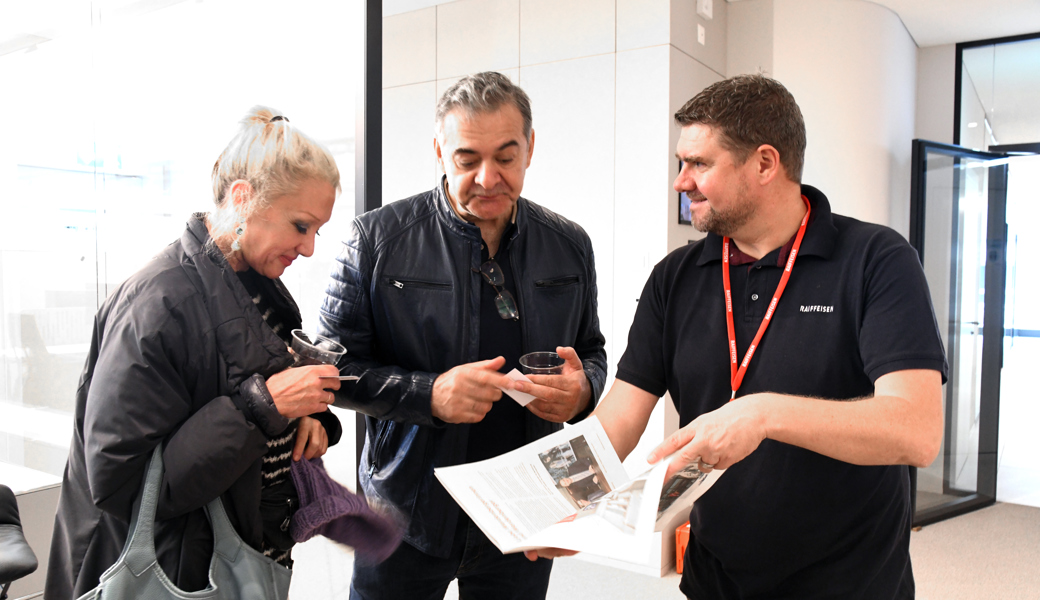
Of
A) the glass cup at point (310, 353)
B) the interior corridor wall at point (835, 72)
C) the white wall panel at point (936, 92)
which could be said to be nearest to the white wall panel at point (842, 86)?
the interior corridor wall at point (835, 72)

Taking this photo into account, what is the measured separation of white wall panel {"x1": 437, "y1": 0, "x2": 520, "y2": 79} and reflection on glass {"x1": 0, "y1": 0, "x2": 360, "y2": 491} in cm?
184

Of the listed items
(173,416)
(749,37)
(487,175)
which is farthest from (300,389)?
(749,37)

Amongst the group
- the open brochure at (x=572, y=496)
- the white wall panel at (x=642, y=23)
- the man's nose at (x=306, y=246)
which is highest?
the white wall panel at (x=642, y=23)

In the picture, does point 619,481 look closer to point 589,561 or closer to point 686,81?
point 589,561

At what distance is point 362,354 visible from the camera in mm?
1844

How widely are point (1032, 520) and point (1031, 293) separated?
164 cm

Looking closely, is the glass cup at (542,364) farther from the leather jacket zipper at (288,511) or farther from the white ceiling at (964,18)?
the white ceiling at (964,18)

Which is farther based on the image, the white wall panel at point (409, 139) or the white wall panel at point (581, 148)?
the white wall panel at point (409, 139)

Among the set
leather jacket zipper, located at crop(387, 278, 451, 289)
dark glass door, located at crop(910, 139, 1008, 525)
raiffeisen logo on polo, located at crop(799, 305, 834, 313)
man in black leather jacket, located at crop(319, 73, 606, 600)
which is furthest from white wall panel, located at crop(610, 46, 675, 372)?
raiffeisen logo on polo, located at crop(799, 305, 834, 313)

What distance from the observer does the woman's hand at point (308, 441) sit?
155 cm

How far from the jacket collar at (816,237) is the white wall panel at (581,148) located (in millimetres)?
2660

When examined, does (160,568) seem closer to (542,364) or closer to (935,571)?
(542,364)

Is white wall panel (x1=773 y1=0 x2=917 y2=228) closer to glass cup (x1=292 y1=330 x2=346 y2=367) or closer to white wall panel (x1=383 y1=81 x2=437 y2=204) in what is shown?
white wall panel (x1=383 y1=81 x2=437 y2=204)

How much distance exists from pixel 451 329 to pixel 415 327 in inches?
3.7
